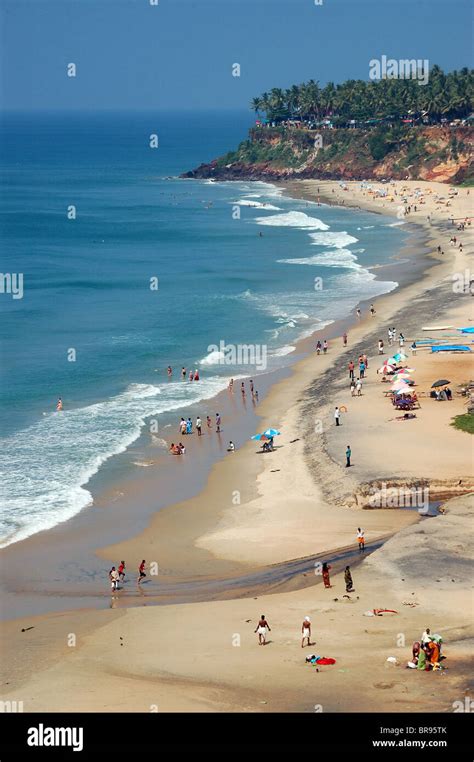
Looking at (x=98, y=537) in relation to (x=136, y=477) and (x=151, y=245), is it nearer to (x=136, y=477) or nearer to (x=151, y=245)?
(x=136, y=477)

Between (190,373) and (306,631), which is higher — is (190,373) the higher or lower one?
the higher one

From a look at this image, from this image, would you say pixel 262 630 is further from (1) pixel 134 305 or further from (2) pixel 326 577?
(1) pixel 134 305

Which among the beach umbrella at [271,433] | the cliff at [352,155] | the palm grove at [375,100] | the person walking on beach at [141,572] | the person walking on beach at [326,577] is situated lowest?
the person walking on beach at [141,572]

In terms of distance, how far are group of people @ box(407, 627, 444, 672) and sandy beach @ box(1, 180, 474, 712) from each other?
0.82ft

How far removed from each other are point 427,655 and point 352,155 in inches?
5334

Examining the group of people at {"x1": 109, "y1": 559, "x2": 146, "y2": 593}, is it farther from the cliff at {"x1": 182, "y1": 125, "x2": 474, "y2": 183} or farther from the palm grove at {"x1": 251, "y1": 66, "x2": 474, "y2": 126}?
the palm grove at {"x1": 251, "y1": 66, "x2": 474, "y2": 126}

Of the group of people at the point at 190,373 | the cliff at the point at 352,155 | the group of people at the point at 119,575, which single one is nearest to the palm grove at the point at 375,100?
the cliff at the point at 352,155

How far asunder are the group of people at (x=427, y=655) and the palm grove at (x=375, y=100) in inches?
5385

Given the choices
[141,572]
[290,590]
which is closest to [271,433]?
[141,572]

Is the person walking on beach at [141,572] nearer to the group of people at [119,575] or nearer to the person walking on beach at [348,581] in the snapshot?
the group of people at [119,575]

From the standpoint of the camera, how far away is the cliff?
454 feet

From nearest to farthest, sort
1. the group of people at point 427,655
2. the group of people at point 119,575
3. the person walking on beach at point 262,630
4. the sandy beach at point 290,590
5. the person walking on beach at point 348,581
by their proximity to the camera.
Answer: the sandy beach at point 290,590 < the group of people at point 427,655 < the person walking on beach at point 262,630 < the person walking on beach at point 348,581 < the group of people at point 119,575

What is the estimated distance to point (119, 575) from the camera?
1176 inches

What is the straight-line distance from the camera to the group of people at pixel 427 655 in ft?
72.9
